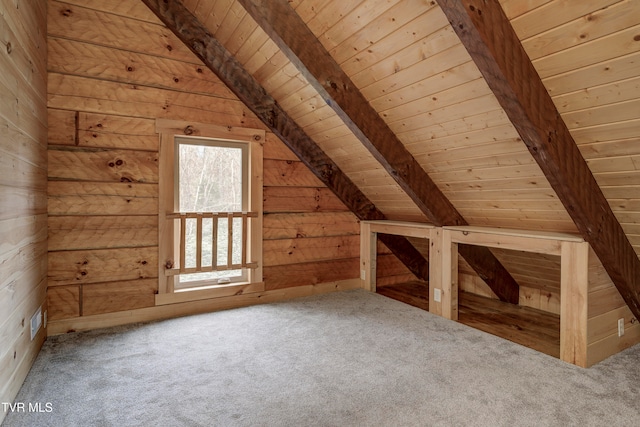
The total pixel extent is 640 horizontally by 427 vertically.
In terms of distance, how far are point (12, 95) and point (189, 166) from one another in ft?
4.72

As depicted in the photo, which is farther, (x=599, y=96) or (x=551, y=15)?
(x=599, y=96)

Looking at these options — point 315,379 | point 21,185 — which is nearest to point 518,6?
point 315,379

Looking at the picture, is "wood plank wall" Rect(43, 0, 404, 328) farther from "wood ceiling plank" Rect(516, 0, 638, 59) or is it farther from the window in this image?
"wood ceiling plank" Rect(516, 0, 638, 59)

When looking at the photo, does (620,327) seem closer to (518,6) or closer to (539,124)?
(539,124)

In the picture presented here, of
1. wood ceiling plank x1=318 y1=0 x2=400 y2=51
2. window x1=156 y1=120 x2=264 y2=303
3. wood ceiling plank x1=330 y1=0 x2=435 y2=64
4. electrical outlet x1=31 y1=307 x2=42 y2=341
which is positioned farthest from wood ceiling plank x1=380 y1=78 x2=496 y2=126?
electrical outlet x1=31 y1=307 x2=42 y2=341

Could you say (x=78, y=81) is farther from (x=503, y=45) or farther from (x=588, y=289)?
(x=588, y=289)

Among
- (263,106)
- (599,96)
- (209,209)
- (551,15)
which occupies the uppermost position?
(263,106)

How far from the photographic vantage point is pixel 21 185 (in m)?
1.91

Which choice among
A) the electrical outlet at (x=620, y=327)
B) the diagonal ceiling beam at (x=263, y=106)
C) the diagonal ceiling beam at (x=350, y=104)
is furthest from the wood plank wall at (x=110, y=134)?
the electrical outlet at (x=620, y=327)

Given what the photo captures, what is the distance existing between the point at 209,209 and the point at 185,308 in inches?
33.7

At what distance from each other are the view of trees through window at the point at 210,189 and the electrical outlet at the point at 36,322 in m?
1.01

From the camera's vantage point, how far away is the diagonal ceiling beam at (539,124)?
4.91 feet

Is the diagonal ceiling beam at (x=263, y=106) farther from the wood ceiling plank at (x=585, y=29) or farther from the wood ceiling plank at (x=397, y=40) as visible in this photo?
the wood ceiling plank at (x=585, y=29)

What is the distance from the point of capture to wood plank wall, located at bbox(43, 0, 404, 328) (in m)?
2.62
